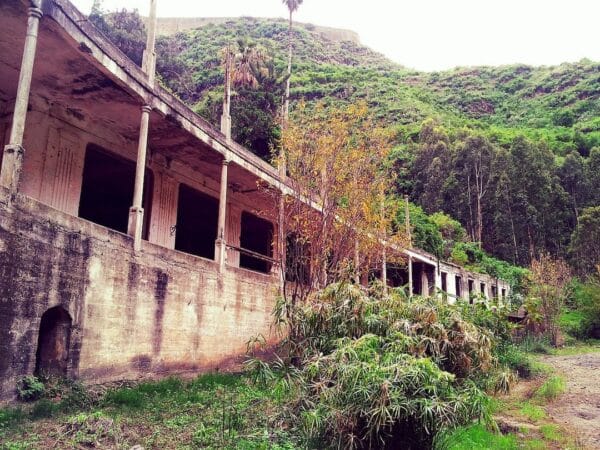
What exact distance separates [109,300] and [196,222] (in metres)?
8.48

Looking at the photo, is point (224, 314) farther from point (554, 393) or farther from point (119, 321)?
point (554, 393)

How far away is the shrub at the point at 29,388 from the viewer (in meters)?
7.15

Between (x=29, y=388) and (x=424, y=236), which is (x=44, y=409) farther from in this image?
(x=424, y=236)

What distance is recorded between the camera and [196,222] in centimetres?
1733

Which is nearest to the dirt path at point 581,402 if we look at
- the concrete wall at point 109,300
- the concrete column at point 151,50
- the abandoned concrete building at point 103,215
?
the abandoned concrete building at point 103,215

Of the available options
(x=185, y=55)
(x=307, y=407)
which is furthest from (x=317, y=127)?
(x=185, y=55)

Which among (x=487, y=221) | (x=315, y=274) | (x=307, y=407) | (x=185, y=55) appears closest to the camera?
(x=307, y=407)

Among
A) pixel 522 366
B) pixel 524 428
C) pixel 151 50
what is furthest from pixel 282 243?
pixel 522 366

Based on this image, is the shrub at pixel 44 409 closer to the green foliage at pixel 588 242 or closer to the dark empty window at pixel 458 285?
the dark empty window at pixel 458 285

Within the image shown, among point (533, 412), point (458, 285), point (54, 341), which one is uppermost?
point (458, 285)

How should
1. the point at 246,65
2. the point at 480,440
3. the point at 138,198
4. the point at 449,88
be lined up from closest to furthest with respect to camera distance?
the point at 480,440, the point at 138,198, the point at 246,65, the point at 449,88

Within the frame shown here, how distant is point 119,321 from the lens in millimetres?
9102

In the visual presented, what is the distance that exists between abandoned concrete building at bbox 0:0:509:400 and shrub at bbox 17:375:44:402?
109 mm

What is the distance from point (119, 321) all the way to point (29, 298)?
1.92m
